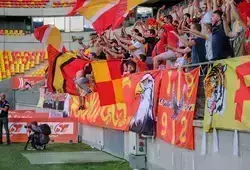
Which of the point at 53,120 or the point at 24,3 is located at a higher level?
the point at 24,3

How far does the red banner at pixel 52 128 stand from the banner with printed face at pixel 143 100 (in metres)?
6.80

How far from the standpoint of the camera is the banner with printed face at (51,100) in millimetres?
24859

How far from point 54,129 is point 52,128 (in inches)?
3.7

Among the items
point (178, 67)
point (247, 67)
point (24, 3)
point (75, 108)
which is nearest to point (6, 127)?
point (75, 108)

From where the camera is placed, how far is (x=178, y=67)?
415 inches

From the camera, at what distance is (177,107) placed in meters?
10.4

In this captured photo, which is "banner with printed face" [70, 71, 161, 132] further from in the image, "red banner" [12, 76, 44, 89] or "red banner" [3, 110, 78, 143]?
"red banner" [12, 76, 44, 89]

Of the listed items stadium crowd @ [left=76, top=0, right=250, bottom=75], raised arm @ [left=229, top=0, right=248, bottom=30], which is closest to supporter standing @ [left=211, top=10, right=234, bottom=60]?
stadium crowd @ [left=76, top=0, right=250, bottom=75]

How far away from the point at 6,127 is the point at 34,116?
1690 millimetres

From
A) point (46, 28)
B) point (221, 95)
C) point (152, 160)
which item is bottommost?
point (152, 160)

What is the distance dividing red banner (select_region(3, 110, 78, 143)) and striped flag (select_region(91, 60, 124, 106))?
5377 millimetres

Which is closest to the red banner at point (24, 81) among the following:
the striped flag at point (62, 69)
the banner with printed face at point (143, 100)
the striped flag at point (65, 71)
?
the striped flag at point (62, 69)

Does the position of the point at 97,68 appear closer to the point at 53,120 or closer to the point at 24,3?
the point at 53,120

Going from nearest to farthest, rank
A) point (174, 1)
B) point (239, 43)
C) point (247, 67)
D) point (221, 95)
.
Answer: point (247, 67)
point (221, 95)
point (239, 43)
point (174, 1)
